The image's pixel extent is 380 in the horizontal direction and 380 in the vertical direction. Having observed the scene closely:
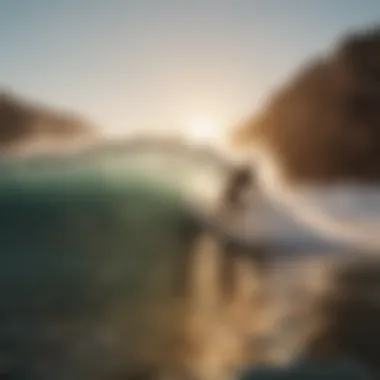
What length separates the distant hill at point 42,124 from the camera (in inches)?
40.6

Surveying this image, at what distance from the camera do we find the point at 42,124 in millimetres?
1031

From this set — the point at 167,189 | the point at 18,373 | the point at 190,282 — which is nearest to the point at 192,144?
the point at 167,189

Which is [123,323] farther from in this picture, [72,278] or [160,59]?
[160,59]

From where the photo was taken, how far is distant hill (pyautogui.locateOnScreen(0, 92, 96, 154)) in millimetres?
1031

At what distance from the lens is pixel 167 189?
1030mm

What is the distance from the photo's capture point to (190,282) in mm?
1021

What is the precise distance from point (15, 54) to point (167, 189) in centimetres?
35

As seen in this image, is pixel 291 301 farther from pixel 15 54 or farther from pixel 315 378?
pixel 15 54

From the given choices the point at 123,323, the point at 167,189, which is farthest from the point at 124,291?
the point at 167,189

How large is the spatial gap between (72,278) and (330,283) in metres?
0.43

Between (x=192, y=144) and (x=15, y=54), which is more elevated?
(x=15, y=54)

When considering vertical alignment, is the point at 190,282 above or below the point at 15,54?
below

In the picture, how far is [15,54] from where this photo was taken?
1.05 meters

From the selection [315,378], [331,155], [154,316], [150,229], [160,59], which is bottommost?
[315,378]
